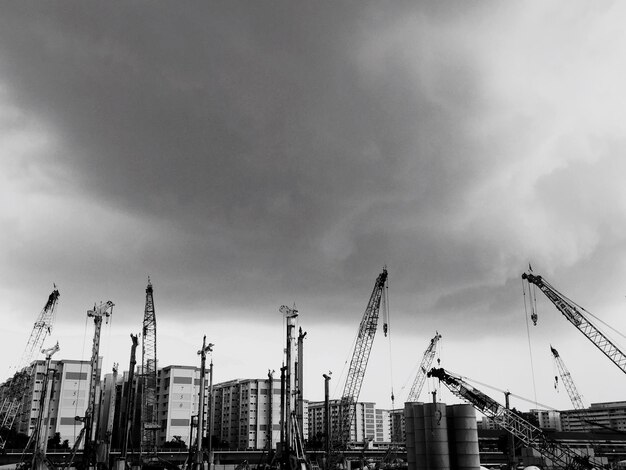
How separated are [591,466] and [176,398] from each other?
474 feet

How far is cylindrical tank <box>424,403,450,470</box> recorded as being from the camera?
52094mm

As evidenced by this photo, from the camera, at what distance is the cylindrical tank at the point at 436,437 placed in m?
52.1

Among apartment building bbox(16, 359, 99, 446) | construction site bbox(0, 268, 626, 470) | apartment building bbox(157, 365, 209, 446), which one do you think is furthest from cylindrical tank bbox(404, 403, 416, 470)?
apartment building bbox(16, 359, 99, 446)

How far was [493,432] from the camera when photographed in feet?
613

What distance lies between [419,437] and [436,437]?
6.47 feet

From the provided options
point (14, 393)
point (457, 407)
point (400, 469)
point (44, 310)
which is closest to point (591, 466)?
point (457, 407)

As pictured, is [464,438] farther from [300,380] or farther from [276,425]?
[276,425]

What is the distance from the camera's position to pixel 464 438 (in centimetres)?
5244

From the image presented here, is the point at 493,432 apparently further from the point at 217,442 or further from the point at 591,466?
the point at 591,466

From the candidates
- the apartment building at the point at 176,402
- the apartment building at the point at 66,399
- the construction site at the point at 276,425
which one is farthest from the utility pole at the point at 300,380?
the apartment building at the point at 66,399

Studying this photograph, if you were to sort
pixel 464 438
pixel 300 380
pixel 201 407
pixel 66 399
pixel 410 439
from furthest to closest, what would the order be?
1. pixel 66 399
2. pixel 201 407
3. pixel 300 380
4. pixel 410 439
5. pixel 464 438

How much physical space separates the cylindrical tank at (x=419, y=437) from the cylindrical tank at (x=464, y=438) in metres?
2.77

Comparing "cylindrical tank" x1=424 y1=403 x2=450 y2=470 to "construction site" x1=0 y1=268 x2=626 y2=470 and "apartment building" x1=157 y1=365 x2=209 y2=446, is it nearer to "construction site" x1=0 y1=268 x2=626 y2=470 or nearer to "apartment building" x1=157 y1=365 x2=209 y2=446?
"construction site" x1=0 y1=268 x2=626 y2=470

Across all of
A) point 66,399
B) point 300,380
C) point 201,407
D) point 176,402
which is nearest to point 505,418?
point 300,380
